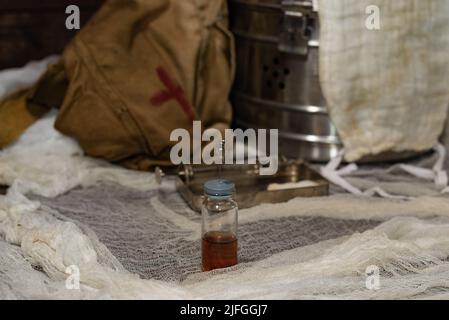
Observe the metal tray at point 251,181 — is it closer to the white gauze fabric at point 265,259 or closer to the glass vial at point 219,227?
the white gauze fabric at point 265,259

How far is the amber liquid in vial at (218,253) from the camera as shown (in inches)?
39.6

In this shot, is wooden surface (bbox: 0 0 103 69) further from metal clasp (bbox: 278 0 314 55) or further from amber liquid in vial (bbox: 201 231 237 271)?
amber liquid in vial (bbox: 201 231 237 271)

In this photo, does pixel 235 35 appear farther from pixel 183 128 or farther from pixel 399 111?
pixel 399 111

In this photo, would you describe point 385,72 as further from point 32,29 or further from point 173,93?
point 32,29

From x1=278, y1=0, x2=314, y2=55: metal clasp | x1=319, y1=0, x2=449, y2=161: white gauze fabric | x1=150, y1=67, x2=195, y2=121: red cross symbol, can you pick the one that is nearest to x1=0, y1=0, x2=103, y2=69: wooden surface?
x1=150, y1=67, x2=195, y2=121: red cross symbol

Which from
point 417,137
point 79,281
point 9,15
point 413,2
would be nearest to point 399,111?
point 417,137

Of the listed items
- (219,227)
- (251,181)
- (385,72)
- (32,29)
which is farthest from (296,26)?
(32,29)

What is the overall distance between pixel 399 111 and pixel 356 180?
165mm

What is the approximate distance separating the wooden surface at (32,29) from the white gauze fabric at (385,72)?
71cm

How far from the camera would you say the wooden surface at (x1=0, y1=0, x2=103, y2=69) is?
1.67 m

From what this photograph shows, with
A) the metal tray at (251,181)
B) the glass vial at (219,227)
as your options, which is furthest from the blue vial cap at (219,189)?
the metal tray at (251,181)

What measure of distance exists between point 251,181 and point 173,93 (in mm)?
246

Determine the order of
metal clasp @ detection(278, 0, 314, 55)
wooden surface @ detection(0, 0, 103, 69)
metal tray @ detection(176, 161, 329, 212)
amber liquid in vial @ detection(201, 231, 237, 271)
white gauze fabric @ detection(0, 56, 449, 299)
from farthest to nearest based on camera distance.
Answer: wooden surface @ detection(0, 0, 103, 69) < metal clasp @ detection(278, 0, 314, 55) < metal tray @ detection(176, 161, 329, 212) < amber liquid in vial @ detection(201, 231, 237, 271) < white gauze fabric @ detection(0, 56, 449, 299)

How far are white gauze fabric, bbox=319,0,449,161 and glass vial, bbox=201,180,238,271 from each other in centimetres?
43
